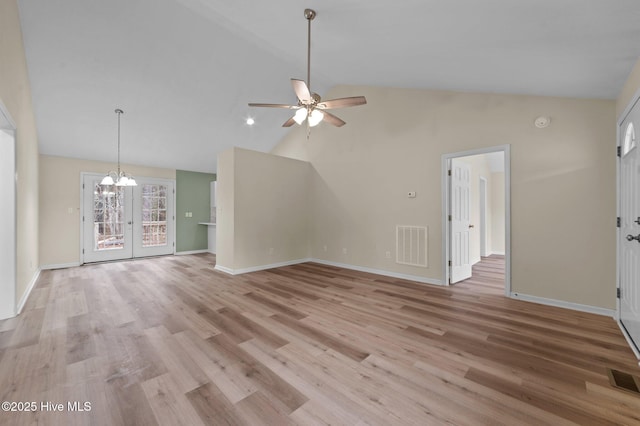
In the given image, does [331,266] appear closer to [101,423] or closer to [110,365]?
[110,365]

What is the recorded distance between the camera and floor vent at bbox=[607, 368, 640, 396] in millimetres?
1790

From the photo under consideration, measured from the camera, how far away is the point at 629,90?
2.53 metres

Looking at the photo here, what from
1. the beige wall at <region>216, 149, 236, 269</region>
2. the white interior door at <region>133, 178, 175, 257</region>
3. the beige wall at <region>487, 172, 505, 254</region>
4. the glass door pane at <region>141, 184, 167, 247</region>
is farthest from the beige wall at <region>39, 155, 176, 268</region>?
the beige wall at <region>487, 172, 505, 254</region>

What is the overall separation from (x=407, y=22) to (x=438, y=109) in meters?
2.16

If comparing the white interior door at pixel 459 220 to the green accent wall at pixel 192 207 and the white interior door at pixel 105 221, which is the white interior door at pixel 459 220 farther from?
the white interior door at pixel 105 221

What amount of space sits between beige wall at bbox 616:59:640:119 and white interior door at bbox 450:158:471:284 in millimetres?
1847

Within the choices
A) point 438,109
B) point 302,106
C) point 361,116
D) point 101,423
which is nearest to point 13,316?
point 101,423

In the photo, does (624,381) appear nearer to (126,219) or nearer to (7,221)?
(7,221)

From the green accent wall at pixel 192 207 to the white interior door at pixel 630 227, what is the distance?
8.66 metres

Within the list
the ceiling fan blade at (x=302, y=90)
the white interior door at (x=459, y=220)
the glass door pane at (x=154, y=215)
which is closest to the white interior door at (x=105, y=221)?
the glass door pane at (x=154, y=215)

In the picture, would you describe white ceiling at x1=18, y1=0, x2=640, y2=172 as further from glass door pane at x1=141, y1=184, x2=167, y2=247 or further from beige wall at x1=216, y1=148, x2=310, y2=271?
glass door pane at x1=141, y1=184, x2=167, y2=247

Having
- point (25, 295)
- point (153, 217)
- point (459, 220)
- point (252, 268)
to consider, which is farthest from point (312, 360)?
point (153, 217)

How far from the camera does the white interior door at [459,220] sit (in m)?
4.35

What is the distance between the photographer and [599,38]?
82.1 inches
